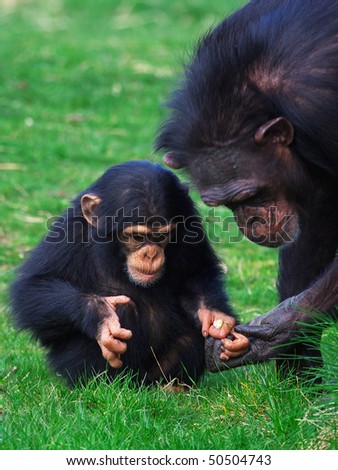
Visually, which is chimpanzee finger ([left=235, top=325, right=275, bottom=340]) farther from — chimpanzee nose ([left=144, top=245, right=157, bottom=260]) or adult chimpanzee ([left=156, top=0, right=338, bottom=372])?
chimpanzee nose ([left=144, top=245, right=157, bottom=260])

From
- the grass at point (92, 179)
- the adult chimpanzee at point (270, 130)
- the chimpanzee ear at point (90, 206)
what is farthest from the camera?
the chimpanzee ear at point (90, 206)

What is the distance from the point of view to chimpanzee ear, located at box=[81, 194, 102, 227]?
6582 mm

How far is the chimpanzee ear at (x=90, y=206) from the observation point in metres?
6.58

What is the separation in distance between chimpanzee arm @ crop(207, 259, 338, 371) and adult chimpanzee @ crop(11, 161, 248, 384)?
Result: 1.06ft

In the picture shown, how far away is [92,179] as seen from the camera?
11.5 meters

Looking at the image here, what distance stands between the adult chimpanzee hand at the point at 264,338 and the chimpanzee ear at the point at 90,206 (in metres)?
1.12

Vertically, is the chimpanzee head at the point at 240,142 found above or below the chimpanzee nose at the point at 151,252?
above

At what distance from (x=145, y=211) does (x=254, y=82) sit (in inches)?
45.8

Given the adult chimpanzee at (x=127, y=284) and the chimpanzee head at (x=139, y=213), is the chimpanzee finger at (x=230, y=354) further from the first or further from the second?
the chimpanzee head at (x=139, y=213)

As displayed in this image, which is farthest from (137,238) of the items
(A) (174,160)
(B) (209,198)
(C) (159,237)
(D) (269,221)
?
(D) (269,221)

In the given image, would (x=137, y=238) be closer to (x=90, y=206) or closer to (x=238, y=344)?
(x=90, y=206)

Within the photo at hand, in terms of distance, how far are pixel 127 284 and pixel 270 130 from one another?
1585 millimetres

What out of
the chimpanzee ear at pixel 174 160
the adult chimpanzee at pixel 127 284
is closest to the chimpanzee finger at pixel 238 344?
the adult chimpanzee at pixel 127 284

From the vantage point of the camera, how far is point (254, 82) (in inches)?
224
